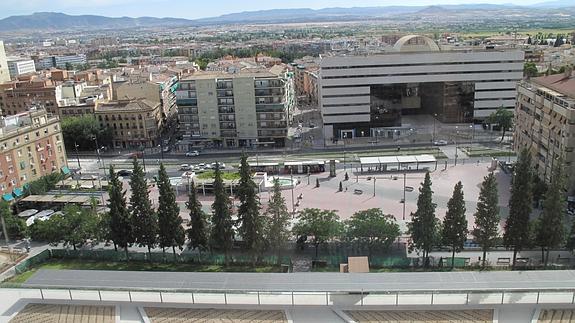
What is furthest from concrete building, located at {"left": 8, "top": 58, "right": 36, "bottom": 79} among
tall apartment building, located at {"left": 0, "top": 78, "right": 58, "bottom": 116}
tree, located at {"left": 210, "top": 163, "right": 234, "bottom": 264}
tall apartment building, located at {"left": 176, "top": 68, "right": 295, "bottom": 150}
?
tree, located at {"left": 210, "top": 163, "right": 234, "bottom": 264}

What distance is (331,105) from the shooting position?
77.2 meters

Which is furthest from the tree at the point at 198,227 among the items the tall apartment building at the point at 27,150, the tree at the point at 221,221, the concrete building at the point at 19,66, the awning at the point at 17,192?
the concrete building at the point at 19,66

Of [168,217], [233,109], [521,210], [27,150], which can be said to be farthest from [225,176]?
[521,210]

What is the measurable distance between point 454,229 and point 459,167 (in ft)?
88.6

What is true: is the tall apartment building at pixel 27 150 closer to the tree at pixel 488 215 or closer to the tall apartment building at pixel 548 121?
the tree at pixel 488 215

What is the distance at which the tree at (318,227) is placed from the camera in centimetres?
3631

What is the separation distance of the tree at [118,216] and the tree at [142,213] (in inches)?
18.6

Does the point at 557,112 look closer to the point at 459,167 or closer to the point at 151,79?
the point at 459,167

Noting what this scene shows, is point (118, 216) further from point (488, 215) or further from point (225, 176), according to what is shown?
point (488, 215)

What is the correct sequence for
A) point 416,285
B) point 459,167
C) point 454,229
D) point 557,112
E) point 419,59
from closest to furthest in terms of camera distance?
point 416,285 → point 454,229 → point 557,112 → point 459,167 → point 419,59

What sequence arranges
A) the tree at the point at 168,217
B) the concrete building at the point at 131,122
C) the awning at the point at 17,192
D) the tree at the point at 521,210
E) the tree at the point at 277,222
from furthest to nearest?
the concrete building at the point at 131,122 < the awning at the point at 17,192 < the tree at the point at 168,217 < the tree at the point at 277,222 < the tree at the point at 521,210

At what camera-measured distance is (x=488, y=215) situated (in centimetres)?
3369

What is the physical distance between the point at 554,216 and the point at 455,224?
6384mm

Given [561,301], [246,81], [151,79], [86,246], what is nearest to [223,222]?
[86,246]
